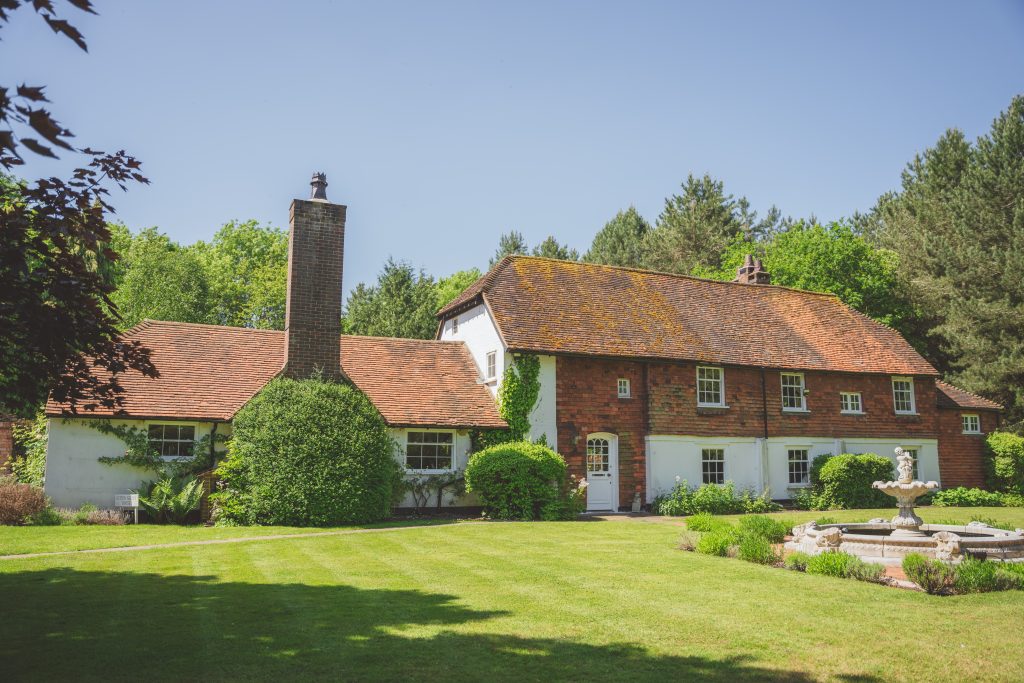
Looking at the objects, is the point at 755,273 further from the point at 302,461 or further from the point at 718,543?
the point at 302,461

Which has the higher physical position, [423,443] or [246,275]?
[246,275]

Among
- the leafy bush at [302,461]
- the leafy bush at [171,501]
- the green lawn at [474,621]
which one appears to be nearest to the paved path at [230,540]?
the green lawn at [474,621]

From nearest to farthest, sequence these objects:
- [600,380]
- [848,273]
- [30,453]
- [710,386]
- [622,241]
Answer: [30,453] < [600,380] < [710,386] < [848,273] < [622,241]

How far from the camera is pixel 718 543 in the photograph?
1395cm

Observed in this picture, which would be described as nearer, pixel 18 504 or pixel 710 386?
pixel 18 504

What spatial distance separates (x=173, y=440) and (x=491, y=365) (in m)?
9.89

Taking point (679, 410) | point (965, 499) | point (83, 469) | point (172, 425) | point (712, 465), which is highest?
point (679, 410)

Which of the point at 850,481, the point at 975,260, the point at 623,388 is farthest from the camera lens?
the point at 975,260

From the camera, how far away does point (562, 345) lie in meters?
24.2

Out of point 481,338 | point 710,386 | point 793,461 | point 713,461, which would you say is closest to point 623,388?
point 710,386

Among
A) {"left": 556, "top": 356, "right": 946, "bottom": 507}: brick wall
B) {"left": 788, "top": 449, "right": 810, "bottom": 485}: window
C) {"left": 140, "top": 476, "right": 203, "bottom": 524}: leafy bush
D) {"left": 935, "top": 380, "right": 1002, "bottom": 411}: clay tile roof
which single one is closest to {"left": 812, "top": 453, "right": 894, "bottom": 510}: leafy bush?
{"left": 788, "top": 449, "right": 810, "bottom": 485}: window

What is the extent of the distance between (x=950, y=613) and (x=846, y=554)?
2806 millimetres

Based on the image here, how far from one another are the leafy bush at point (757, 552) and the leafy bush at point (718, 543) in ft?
1.38

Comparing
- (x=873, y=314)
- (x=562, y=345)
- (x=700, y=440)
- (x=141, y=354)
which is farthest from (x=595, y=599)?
(x=873, y=314)
